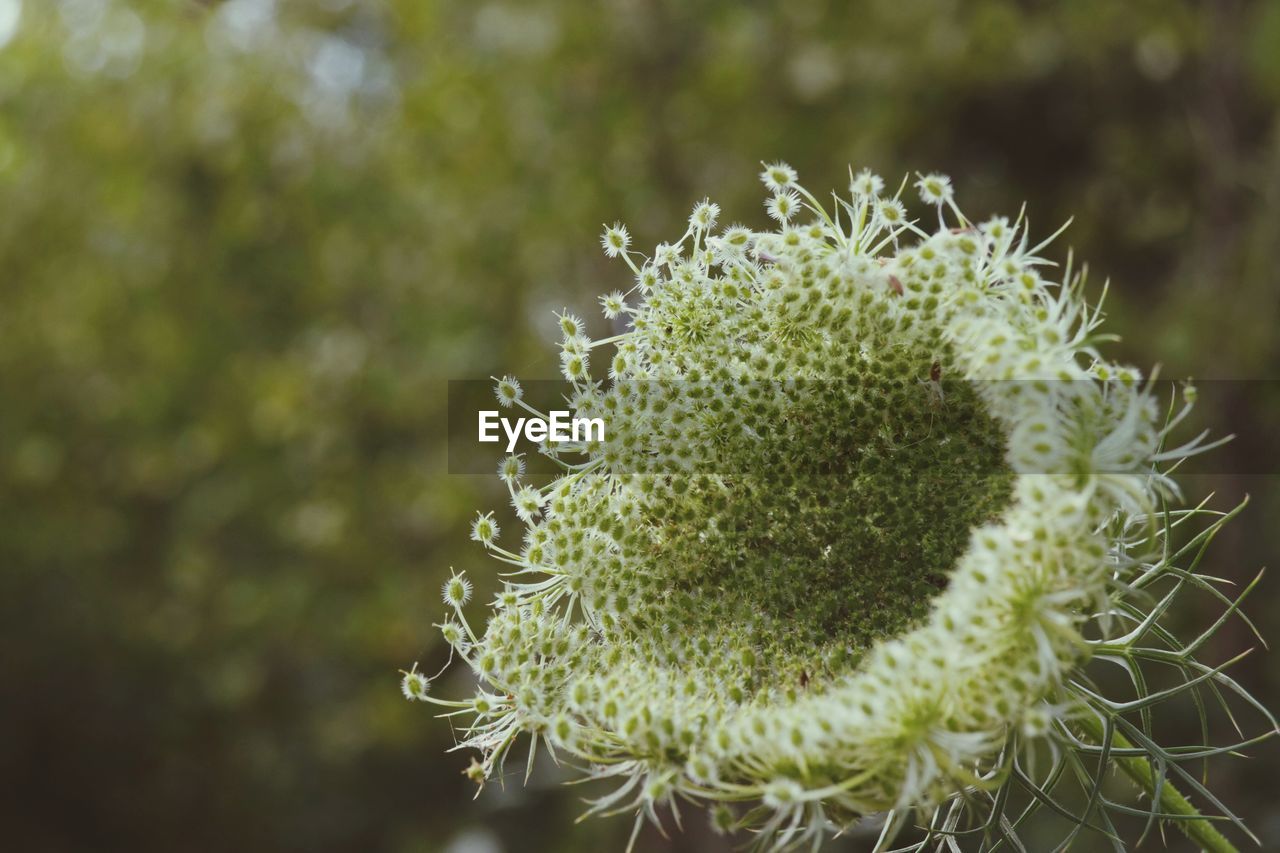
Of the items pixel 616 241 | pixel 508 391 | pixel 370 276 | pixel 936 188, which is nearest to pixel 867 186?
pixel 936 188

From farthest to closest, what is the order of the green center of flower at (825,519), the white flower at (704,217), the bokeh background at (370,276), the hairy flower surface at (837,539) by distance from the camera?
the bokeh background at (370,276), the white flower at (704,217), the green center of flower at (825,519), the hairy flower surface at (837,539)

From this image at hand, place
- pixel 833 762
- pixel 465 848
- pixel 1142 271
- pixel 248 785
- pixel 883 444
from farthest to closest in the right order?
pixel 248 785, pixel 465 848, pixel 1142 271, pixel 883 444, pixel 833 762

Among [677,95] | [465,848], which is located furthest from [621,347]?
[465,848]

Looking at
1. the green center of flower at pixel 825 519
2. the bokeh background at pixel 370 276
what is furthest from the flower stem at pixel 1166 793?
the bokeh background at pixel 370 276

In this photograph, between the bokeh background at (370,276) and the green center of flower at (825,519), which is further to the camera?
the bokeh background at (370,276)

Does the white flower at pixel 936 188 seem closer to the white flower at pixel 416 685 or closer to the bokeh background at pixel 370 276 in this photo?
the white flower at pixel 416 685

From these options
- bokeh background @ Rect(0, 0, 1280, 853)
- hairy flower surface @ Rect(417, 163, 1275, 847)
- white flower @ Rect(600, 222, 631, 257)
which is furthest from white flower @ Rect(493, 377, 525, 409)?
bokeh background @ Rect(0, 0, 1280, 853)

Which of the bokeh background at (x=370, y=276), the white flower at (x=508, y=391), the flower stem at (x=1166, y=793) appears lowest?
the flower stem at (x=1166, y=793)

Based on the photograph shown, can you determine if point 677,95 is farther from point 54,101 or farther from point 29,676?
point 29,676
